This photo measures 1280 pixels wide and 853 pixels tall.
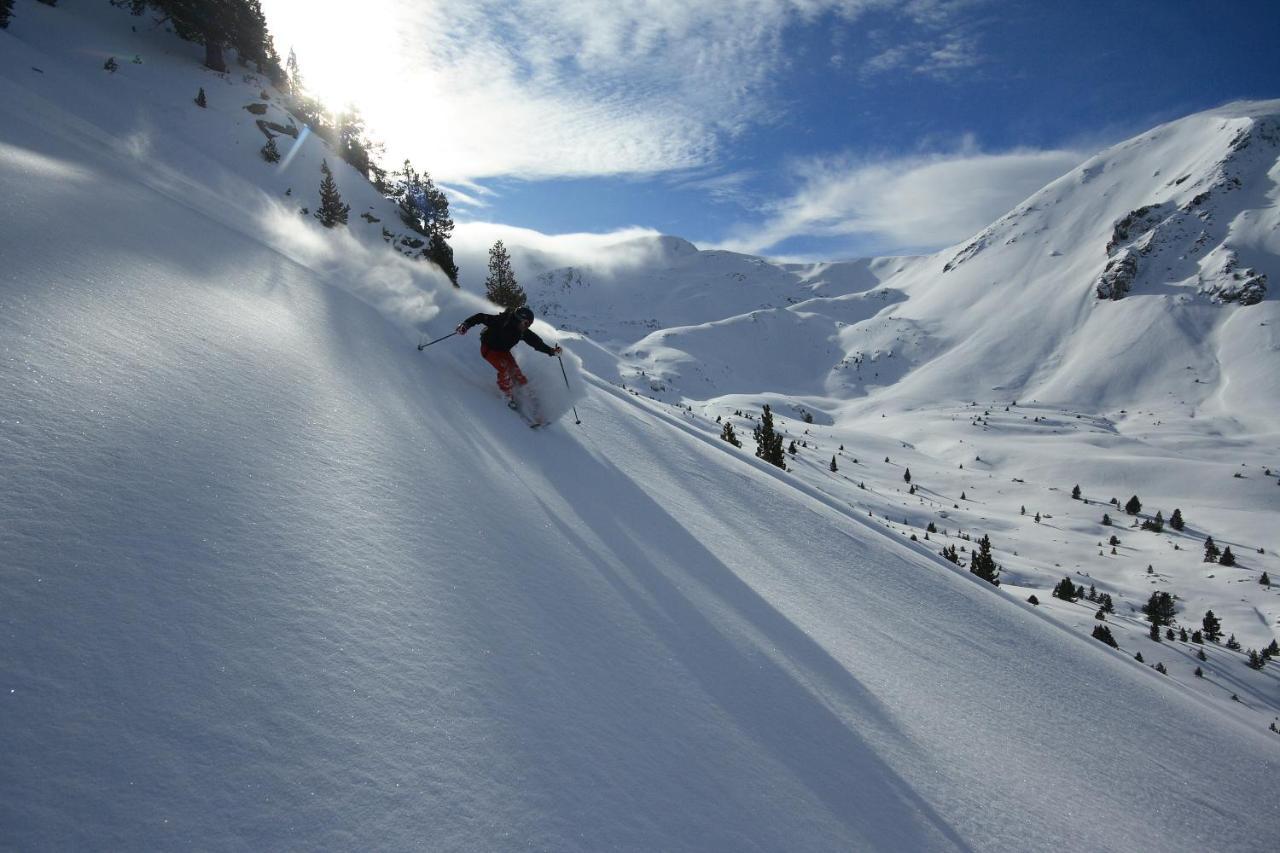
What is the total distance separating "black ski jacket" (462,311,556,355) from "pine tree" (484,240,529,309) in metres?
20.3

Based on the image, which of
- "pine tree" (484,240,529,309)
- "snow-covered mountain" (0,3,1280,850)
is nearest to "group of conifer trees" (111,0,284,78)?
"pine tree" (484,240,529,309)

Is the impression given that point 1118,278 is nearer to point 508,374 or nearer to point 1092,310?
point 1092,310

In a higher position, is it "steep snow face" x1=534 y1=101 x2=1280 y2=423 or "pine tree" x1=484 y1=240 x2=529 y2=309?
"steep snow face" x1=534 y1=101 x2=1280 y2=423

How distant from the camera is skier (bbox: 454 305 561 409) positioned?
7.15m

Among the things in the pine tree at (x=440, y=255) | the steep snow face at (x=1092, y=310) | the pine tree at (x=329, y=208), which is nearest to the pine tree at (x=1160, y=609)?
the pine tree at (x=440, y=255)

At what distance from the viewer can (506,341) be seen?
734cm

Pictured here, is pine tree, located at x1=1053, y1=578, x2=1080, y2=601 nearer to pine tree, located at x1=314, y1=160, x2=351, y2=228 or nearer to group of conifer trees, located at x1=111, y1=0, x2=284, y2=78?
pine tree, located at x1=314, y1=160, x2=351, y2=228

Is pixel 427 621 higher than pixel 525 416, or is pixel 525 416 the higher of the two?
pixel 525 416

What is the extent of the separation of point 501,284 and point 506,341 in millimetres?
24787

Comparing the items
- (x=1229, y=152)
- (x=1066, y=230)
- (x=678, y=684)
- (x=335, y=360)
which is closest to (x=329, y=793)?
(x=678, y=684)

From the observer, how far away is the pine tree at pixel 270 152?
24750 mm

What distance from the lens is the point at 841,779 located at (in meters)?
2.80

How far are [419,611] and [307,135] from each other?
36.2m

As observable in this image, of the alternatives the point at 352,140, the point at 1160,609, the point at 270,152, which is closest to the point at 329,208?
the point at 270,152
